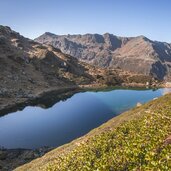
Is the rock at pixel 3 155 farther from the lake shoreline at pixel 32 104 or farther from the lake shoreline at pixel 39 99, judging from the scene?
the lake shoreline at pixel 39 99

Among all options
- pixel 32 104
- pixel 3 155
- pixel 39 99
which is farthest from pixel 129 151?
pixel 39 99

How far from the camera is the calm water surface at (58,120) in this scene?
285 feet

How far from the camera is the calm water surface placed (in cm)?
8700

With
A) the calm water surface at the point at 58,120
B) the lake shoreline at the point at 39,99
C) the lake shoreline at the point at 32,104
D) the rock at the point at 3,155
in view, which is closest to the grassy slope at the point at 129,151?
the lake shoreline at the point at 32,104

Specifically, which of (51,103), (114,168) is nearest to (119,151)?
(114,168)

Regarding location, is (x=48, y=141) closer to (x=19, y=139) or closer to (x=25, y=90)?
(x=19, y=139)

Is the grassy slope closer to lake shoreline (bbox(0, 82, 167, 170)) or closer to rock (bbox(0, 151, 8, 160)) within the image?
lake shoreline (bbox(0, 82, 167, 170))

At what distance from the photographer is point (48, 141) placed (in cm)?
8494

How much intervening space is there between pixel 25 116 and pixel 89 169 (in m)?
84.2

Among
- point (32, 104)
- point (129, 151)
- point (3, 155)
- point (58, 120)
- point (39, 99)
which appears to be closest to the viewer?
point (129, 151)

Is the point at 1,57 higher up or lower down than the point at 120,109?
higher up

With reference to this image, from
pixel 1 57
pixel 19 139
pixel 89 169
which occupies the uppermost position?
pixel 1 57

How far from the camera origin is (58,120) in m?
110

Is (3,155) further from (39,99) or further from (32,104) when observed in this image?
(39,99)
